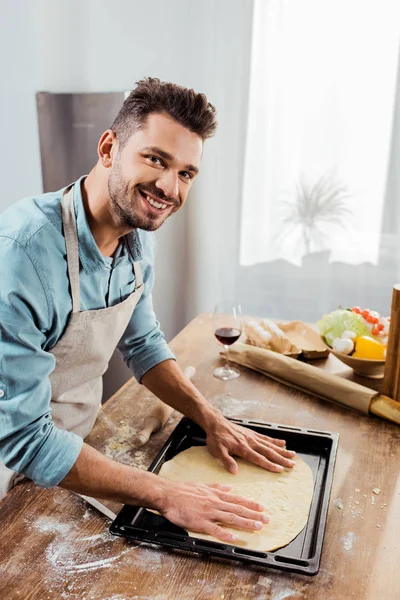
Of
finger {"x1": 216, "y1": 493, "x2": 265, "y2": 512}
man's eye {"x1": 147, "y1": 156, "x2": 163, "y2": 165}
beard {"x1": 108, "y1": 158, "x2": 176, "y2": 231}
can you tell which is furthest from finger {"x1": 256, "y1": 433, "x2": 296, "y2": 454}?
man's eye {"x1": 147, "y1": 156, "x2": 163, "y2": 165}

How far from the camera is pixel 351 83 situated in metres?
2.97

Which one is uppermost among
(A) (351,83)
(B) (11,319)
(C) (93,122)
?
(A) (351,83)

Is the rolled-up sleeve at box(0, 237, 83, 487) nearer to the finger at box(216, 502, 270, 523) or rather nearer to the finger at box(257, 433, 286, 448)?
the finger at box(216, 502, 270, 523)

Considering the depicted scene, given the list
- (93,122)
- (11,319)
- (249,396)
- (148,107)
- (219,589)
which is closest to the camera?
(219,589)

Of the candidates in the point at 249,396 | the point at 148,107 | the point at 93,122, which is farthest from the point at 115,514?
the point at 93,122

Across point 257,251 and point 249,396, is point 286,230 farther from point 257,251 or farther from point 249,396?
point 249,396

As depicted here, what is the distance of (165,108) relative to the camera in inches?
52.0

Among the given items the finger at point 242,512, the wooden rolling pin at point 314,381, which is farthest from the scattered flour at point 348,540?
the wooden rolling pin at point 314,381

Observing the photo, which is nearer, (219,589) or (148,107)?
(219,589)

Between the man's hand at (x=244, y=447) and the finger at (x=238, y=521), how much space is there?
0.20 m

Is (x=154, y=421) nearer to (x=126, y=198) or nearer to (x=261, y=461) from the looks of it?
(x=261, y=461)

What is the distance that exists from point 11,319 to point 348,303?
249 cm

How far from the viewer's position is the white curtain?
9.55ft

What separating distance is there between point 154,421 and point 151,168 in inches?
25.5
